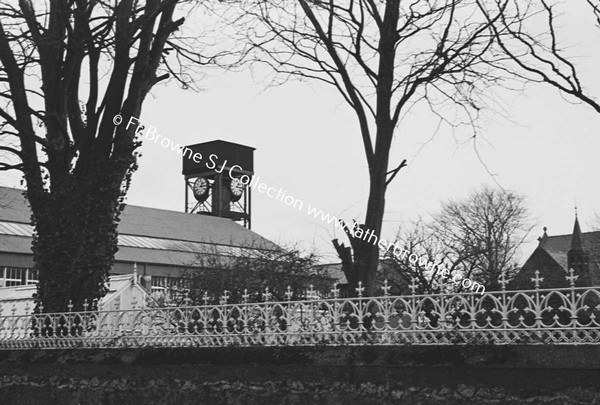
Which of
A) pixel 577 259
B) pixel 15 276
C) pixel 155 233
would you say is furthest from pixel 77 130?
pixel 577 259

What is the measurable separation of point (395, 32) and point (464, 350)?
18.7ft

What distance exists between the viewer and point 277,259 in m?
22.8

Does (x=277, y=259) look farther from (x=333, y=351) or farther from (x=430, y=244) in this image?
(x=333, y=351)

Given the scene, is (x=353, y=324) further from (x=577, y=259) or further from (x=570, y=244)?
(x=570, y=244)

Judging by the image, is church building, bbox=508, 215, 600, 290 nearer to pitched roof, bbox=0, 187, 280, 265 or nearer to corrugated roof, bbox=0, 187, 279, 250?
pitched roof, bbox=0, 187, 280, 265

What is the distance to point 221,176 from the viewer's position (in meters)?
67.1

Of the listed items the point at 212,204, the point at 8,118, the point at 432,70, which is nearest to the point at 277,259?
the point at 8,118

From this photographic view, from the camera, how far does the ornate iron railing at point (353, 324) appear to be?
689cm

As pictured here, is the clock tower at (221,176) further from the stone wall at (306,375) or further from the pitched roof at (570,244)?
the stone wall at (306,375)

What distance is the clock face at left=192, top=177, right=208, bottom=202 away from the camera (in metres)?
67.7

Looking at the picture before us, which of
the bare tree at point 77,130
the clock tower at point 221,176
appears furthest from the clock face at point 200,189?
the bare tree at point 77,130

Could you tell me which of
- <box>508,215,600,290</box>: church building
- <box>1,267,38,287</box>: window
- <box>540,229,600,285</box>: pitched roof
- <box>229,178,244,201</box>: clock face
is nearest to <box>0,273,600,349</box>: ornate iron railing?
<box>1,267,38,287</box>: window

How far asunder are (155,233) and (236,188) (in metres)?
16.0

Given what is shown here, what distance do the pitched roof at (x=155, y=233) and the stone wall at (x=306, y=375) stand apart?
31075 mm
